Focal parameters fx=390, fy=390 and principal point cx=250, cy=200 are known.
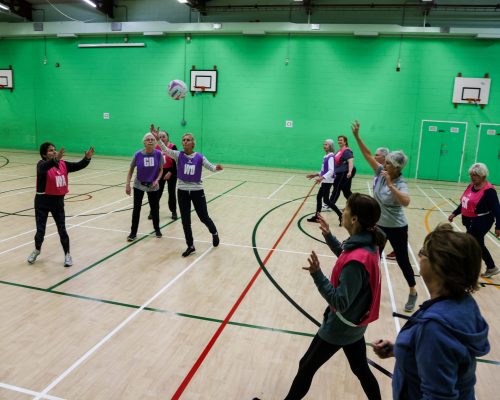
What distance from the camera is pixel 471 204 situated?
586 cm

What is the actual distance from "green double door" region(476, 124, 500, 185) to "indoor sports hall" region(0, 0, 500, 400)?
75 mm

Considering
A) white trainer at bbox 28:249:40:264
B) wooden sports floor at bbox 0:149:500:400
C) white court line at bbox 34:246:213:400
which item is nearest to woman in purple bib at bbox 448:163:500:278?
wooden sports floor at bbox 0:149:500:400

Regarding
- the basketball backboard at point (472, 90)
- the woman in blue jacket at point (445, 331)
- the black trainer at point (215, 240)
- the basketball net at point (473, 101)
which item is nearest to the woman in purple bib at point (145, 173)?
the black trainer at point (215, 240)

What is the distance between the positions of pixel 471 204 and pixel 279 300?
329 cm

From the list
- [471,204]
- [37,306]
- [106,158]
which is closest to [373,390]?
[37,306]

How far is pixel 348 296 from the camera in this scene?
2.26 metres

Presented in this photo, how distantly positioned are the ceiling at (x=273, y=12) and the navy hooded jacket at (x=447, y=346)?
17555 millimetres

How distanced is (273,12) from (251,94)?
371 cm

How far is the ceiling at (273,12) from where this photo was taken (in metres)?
15.8

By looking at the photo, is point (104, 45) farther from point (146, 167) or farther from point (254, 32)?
point (146, 167)

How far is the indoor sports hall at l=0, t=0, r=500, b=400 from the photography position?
12.3 feet

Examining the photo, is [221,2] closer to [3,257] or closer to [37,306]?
[3,257]

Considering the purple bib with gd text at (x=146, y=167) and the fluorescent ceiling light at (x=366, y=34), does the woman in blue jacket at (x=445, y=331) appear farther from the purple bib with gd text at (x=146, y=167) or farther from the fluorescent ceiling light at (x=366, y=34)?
the fluorescent ceiling light at (x=366, y=34)

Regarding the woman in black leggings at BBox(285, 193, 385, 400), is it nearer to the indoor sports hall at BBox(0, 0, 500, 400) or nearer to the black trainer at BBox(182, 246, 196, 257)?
the indoor sports hall at BBox(0, 0, 500, 400)
